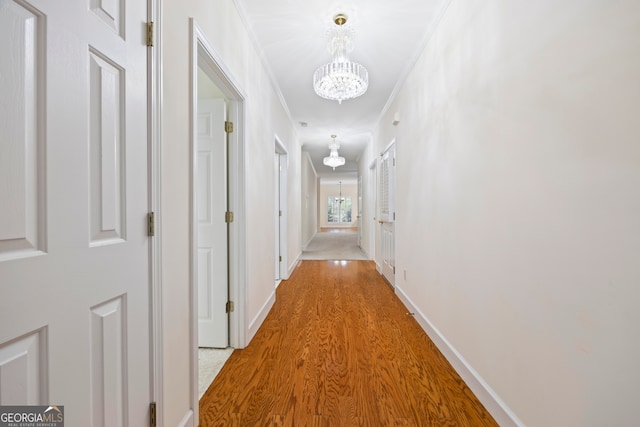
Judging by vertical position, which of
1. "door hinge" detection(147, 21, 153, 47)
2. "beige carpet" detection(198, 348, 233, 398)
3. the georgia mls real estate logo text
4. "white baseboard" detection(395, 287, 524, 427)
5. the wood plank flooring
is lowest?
"beige carpet" detection(198, 348, 233, 398)

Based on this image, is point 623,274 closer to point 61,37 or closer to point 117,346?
point 117,346

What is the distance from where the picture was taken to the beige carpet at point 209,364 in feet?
5.96

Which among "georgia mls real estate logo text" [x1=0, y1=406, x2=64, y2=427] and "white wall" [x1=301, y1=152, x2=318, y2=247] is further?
"white wall" [x1=301, y1=152, x2=318, y2=247]

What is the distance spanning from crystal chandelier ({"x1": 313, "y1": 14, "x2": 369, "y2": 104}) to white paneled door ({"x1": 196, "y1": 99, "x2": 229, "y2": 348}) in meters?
0.96

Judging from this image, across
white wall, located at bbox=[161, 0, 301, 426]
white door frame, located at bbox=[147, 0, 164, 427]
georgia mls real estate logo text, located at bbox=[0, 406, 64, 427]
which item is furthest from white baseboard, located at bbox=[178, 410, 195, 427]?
georgia mls real estate logo text, located at bbox=[0, 406, 64, 427]

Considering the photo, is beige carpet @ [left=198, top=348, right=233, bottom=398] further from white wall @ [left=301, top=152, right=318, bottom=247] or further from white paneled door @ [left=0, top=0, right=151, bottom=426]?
white wall @ [left=301, top=152, right=318, bottom=247]

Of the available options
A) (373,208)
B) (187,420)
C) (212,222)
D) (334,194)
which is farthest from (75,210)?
(334,194)

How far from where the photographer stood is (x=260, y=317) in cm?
271

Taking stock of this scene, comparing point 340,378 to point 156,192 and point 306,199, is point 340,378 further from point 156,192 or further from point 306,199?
point 306,199

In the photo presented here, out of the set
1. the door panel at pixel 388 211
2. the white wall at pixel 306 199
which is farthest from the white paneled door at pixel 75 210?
the white wall at pixel 306 199

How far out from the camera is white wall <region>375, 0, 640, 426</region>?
90 cm

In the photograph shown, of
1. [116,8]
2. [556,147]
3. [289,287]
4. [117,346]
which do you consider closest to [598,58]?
[556,147]

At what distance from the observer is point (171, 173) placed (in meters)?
1.27

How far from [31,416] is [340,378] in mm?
1544
